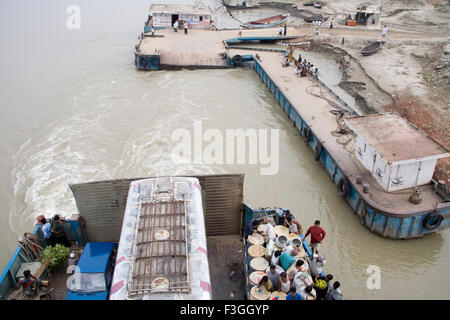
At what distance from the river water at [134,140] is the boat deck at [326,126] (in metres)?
1.22

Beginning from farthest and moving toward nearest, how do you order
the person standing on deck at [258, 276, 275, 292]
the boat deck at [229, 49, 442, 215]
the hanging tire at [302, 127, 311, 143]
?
1. the hanging tire at [302, 127, 311, 143]
2. the boat deck at [229, 49, 442, 215]
3. the person standing on deck at [258, 276, 275, 292]

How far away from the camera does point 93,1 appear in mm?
50750

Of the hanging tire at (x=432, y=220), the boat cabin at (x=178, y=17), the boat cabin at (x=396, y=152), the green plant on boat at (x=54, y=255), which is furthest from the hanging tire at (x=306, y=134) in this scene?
the boat cabin at (x=178, y=17)

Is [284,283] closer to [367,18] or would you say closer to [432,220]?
[432,220]

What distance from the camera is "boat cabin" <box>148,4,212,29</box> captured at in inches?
1313

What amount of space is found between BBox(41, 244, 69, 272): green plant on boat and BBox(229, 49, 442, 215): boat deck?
953 cm

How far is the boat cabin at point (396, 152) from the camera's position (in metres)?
11.8

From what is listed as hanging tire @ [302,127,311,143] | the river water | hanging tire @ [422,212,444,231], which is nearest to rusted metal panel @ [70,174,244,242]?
the river water

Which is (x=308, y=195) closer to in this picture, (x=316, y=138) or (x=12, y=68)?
(x=316, y=138)

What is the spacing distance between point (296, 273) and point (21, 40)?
112 feet

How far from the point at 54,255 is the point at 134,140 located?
32.2 ft

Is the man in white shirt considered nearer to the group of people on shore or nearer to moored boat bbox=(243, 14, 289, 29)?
the group of people on shore

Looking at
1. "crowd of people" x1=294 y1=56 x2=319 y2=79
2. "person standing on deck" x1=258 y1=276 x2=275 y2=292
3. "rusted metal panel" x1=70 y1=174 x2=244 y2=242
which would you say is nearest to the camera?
"person standing on deck" x1=258 y1=276 x2=275 y2=292

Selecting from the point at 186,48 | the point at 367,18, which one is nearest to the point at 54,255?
the point at 186,48
